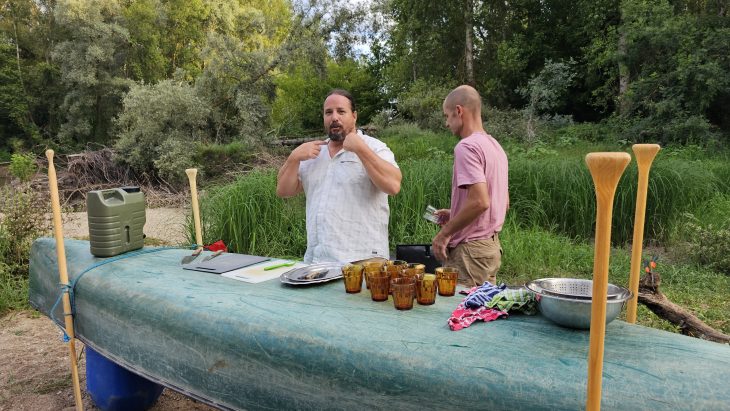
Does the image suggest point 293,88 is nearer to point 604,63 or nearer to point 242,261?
point 604,63

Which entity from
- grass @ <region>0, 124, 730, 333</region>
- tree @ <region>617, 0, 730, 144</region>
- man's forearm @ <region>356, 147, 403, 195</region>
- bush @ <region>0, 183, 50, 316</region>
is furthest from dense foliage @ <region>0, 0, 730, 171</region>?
man's forearm @ <region>356, 147, 403, 195</region>

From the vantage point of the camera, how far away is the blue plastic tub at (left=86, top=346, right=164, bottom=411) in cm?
244

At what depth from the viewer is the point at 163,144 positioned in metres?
12.2

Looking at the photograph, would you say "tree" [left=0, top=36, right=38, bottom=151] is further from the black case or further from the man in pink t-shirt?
the man in pink t-shirt

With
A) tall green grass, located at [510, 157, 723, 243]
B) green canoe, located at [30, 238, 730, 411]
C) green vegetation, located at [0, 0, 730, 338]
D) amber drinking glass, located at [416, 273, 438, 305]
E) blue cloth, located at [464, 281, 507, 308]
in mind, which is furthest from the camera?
tall green grass, located at [510, 157, 723, 243]

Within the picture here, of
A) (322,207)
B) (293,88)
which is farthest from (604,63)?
(293,88)

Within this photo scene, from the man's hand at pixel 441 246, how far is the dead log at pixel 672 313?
2.81 ft

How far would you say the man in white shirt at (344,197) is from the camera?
2359 millimetres

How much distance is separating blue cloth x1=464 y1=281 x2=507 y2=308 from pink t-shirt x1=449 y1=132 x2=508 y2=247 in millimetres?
809

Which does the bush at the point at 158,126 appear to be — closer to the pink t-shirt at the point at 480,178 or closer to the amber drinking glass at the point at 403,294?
the pink t-shirt at the point at 480,178

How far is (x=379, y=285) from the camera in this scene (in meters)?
1.65

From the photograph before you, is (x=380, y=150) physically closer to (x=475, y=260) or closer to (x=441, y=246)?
(x=441, y=246)

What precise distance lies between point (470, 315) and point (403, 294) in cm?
22

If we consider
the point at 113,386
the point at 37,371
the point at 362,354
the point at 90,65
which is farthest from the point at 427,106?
the point at 362,354
